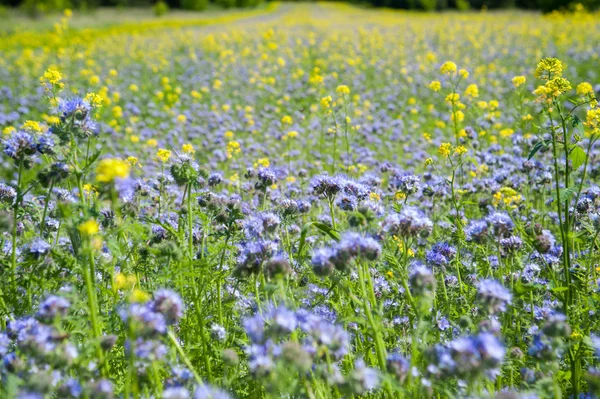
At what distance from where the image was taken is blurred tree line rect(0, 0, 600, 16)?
4162cm

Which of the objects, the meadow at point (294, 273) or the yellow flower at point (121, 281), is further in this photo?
the yellow flower at point (121, 281)

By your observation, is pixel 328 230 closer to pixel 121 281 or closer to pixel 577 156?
pixel 121 281

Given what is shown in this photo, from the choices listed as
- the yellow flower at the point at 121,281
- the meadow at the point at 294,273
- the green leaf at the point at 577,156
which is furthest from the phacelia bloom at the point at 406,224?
the yellow flower at the point at 121,281

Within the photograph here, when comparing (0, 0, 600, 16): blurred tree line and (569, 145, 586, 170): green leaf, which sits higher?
(0, 0, 600, 16): blurred tree line

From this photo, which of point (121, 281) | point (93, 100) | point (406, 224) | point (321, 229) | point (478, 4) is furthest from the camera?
point (478, 4)

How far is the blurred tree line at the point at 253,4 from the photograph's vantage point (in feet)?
137

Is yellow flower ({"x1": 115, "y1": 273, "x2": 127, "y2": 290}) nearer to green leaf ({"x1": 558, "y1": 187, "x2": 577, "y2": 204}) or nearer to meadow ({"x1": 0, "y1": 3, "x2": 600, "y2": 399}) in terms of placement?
meadow ({"x1": 0, "y1": 3, "x2": 600, "y2": 399})

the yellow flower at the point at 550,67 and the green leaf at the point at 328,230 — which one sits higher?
the yellow flower at the point at 550,67

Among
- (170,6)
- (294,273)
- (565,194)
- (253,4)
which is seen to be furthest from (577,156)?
(170,6)

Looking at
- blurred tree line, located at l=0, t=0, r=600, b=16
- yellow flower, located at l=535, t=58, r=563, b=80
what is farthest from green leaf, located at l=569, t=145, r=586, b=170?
blurred tree line, located at l=0, t=0, r=600, b=16

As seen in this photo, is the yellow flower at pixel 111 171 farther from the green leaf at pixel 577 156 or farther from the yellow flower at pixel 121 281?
the green leaf at pixel 577 156

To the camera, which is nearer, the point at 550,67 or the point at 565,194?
the point at 565,194

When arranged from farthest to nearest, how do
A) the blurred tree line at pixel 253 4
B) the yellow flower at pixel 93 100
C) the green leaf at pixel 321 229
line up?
the blurred tree line at pixel 253 4 < the yellow flower at pixel 93 100 < the green leaf at pixel 321 229

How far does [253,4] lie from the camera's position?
65062mm
